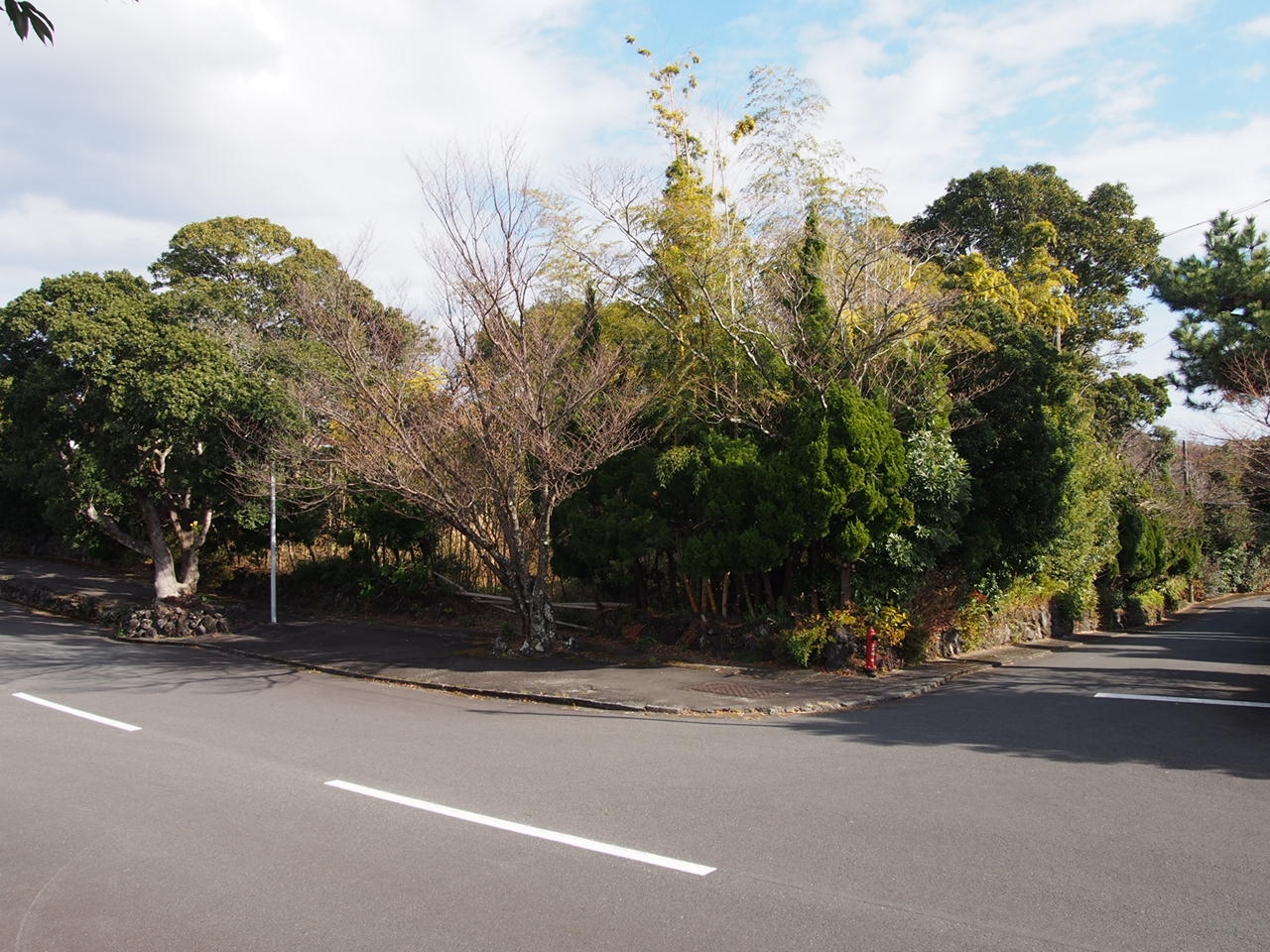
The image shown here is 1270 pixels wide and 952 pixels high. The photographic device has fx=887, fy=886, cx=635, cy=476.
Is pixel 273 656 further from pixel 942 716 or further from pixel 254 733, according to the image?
pixel 942 716

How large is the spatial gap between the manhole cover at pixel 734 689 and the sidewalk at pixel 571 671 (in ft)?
0.04

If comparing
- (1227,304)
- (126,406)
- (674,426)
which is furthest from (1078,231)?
(126,406)

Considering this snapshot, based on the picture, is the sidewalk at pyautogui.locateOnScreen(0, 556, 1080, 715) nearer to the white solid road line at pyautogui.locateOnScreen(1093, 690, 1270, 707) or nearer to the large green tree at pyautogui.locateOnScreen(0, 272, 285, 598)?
the white solid road line at pyautogui.locateOnScreen(1093, 690, 1270, 707)

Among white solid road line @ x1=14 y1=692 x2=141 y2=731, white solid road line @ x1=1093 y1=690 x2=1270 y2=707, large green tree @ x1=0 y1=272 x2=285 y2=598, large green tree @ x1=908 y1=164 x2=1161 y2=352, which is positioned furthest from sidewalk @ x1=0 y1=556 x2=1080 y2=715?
large green tree @ x1=908 y1=164 x2=1161 y2=352

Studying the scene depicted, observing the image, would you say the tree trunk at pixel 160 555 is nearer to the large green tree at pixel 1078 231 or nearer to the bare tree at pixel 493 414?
the bare tree at pixel 493 414

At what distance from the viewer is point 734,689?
11.7m

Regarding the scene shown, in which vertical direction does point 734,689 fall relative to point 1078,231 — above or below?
below

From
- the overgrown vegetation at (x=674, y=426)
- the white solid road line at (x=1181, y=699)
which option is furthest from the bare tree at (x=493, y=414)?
the white solid road line at (x=1181, y=699)

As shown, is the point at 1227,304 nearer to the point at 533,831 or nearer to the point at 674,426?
the point at 674,426

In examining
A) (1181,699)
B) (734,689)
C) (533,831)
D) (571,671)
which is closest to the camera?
(533,831)

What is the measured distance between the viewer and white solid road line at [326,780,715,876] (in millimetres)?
5238

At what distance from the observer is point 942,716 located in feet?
33.3

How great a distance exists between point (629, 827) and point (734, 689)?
593 centimetres

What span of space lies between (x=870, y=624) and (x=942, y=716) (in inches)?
126
